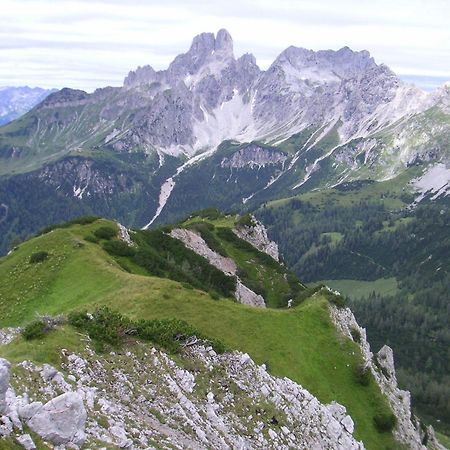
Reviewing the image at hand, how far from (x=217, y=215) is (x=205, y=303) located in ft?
407

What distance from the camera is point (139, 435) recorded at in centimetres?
3198

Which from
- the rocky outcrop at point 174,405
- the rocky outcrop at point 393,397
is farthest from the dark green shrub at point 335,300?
the rocky outcrop at point 174,405

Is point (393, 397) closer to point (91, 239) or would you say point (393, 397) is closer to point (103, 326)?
point (103, 326)

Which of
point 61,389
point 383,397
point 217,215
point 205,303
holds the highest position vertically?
point 61,389

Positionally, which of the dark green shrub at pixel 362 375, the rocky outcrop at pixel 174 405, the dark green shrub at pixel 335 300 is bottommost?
the dark green shrub at pixel 362 375

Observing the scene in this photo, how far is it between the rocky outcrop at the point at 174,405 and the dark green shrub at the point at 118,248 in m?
53.8

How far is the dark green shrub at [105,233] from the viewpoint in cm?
10975

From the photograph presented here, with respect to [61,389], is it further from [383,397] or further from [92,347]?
[383,397]

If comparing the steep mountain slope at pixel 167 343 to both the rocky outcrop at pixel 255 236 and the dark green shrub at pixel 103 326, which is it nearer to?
the dark green shrub at pixel 103 326

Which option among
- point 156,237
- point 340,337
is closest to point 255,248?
point 156,237

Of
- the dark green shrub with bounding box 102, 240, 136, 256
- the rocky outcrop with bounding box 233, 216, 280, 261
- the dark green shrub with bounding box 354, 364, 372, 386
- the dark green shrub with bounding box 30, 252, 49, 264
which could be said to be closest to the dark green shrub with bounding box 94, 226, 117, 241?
the dark green shrub with bounding box 102, 240, 136, 256

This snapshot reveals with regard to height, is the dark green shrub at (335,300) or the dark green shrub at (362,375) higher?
the dark green shrub at (335,300)

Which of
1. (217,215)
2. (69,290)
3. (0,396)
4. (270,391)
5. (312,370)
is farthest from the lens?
(217,215)

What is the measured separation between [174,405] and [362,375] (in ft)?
117
